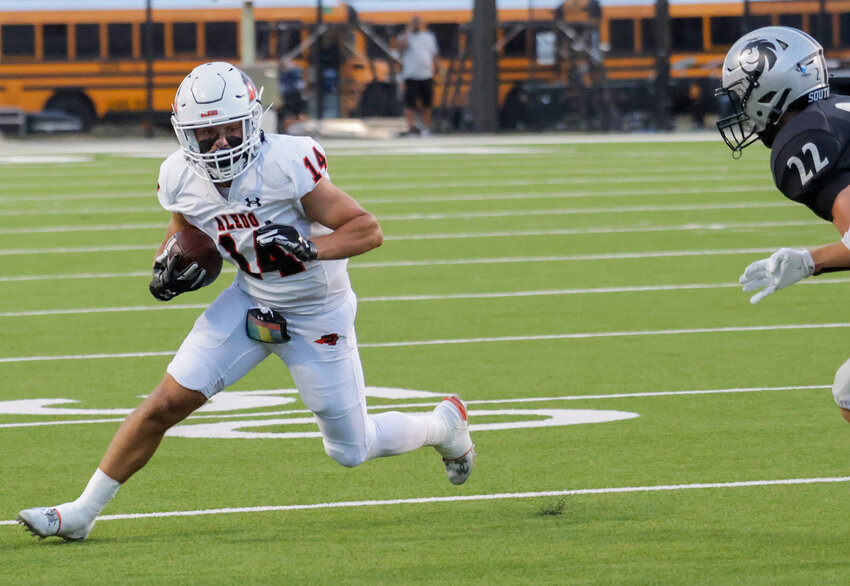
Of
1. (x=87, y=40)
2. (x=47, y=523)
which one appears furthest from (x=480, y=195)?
(x=87, y=40)

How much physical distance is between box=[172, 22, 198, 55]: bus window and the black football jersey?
24319 mm

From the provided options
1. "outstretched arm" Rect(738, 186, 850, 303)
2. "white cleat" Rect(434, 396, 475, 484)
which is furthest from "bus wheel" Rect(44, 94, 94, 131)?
"outstretched arm" Rect(738, 186, 850, 303)

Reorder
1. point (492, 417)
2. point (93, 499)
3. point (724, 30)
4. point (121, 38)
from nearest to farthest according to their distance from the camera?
point (93, 499), point (492, 417), point (121, 38), point (724, 30)

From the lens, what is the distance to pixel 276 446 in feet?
21.5

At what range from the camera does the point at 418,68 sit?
25141 mm

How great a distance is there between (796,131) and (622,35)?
2426cm

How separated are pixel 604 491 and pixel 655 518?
15.9 inches

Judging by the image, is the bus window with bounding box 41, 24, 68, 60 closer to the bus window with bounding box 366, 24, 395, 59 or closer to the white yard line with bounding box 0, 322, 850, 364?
the bus window with bounding box 366, 24, 395, 59

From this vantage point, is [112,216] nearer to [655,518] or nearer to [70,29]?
[655,518]

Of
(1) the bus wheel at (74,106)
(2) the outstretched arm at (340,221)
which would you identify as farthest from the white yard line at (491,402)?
(1) the bus wheel at (74,106)

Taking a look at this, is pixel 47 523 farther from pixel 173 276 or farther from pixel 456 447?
pixel 456 447

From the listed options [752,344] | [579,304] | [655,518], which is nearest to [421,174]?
[579,304]

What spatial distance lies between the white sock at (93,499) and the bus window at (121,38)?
23973 mm

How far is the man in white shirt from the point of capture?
2492 centimetres
